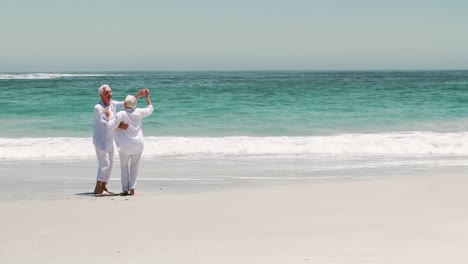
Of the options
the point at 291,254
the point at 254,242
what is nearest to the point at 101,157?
the point at 254,242

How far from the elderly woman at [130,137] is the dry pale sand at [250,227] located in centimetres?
29

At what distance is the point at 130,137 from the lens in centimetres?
798

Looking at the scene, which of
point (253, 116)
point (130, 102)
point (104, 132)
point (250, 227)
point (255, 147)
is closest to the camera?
point (250, 227)

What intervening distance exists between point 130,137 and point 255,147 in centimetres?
628

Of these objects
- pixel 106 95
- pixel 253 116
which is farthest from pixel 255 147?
pixel 253 116

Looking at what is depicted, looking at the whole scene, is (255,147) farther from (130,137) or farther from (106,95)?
(106,95)

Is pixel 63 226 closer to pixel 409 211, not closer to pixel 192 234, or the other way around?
pixel 192 234

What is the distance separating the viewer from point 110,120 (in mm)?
7785

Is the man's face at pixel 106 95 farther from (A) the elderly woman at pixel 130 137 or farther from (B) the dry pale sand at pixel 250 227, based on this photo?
(B) the dry pale sand at pixel 250 227

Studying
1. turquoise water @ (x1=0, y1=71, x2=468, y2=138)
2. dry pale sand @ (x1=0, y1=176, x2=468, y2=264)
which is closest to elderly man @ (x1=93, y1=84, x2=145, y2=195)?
dry pale sand @ (x1=0, y1=176, x2=468, y2=264)

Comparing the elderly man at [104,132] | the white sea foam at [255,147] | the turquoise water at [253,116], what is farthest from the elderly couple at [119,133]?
the turquoise water at [253,116]

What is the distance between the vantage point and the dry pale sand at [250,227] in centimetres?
510

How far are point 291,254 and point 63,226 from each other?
248cm

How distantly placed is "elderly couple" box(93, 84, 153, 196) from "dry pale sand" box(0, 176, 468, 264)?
35 centimetres
